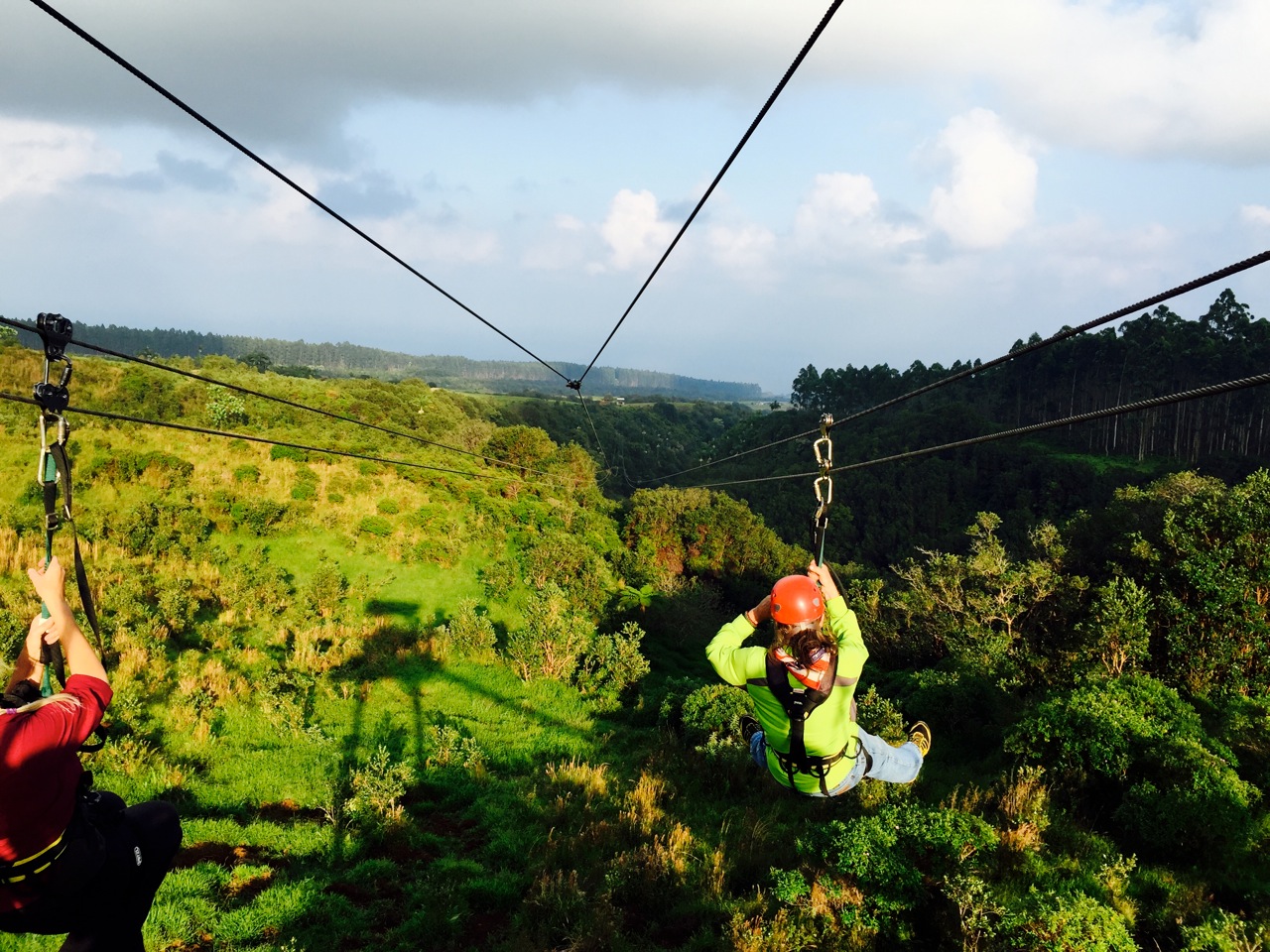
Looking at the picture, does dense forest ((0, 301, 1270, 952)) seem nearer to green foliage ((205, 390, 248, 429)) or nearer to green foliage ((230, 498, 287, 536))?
green foliage ((230, 498, 287, 536))

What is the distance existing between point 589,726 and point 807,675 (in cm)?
1144

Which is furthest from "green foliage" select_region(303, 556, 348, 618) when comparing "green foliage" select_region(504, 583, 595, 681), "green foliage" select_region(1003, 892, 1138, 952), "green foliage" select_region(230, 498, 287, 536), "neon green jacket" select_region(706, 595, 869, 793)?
"green foliage" select_region(1003, 892, 1138, 952)

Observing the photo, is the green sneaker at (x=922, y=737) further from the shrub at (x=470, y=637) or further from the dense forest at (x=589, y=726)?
the shrub at (x=470, y=637)

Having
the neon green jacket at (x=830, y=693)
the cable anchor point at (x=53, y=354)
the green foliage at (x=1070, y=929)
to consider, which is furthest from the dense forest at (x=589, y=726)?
the cable anchor point at (x=53, y=354)

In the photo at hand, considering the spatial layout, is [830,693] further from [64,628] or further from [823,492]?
[64,628]

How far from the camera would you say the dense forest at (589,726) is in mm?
7605

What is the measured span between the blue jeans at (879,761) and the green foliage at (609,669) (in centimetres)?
1118

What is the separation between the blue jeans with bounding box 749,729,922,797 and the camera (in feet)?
19.1

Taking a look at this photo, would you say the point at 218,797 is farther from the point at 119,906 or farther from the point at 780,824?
the point at 780,824

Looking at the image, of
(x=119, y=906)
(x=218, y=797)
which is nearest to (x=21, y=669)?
(x=119, y=906)

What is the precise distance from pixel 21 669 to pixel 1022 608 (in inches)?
985

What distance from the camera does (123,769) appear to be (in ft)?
31.6

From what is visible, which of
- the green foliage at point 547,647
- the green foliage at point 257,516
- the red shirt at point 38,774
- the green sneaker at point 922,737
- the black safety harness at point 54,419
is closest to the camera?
the red shirt at point 38,774

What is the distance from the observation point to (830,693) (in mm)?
5074
